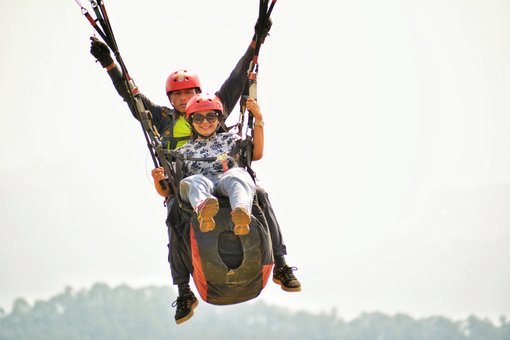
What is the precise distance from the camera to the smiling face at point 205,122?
583 inches

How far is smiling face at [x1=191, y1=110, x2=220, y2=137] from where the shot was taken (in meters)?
14.8

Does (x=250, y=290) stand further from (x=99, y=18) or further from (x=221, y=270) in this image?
(x=99, y=18)

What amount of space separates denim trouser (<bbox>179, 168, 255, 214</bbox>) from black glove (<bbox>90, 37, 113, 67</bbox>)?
8.73ft

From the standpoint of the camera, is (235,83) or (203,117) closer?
(203,117)

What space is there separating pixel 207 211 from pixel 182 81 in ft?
10.6

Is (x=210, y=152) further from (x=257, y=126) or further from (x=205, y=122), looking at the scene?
(x=257, y=126)

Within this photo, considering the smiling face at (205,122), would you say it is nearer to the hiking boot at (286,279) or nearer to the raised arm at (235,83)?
the raised arm at (235,83)

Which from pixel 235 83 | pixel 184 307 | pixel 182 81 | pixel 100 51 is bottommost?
pixel 184 307

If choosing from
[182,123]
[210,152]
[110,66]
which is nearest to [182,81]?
[182,123]

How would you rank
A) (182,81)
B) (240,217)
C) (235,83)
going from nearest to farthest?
(240,217) → (182,81) → (235,83)

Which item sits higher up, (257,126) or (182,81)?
(182,81)

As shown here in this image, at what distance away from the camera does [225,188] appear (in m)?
14.1

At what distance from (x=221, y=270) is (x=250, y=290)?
0.60m

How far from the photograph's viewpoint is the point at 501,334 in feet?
545
